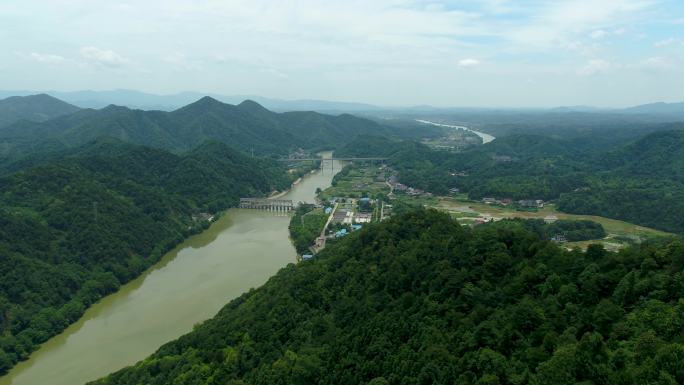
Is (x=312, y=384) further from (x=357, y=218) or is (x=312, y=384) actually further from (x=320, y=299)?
(x=357, y=218)

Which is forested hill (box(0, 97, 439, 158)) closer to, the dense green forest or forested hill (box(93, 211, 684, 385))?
the dense green forest

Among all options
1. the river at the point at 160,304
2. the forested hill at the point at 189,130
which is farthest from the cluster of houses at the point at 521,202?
the forested hill at the point at 189,130

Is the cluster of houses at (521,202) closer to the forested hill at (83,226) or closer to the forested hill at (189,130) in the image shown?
the forested hill at (83,226)

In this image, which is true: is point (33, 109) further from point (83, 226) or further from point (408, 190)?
point (83, 226)

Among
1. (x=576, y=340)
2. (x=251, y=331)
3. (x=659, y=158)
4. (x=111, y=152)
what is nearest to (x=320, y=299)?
→ (x=251, y=331)

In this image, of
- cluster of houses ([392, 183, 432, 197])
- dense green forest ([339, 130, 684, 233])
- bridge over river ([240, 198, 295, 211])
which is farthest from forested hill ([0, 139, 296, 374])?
dense green forest ([339, 130, 684, 233])

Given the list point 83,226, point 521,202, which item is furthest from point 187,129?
point 521,202

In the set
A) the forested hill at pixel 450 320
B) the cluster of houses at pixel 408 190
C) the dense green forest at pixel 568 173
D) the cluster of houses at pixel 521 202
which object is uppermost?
the forested hill at pixel 450 320
